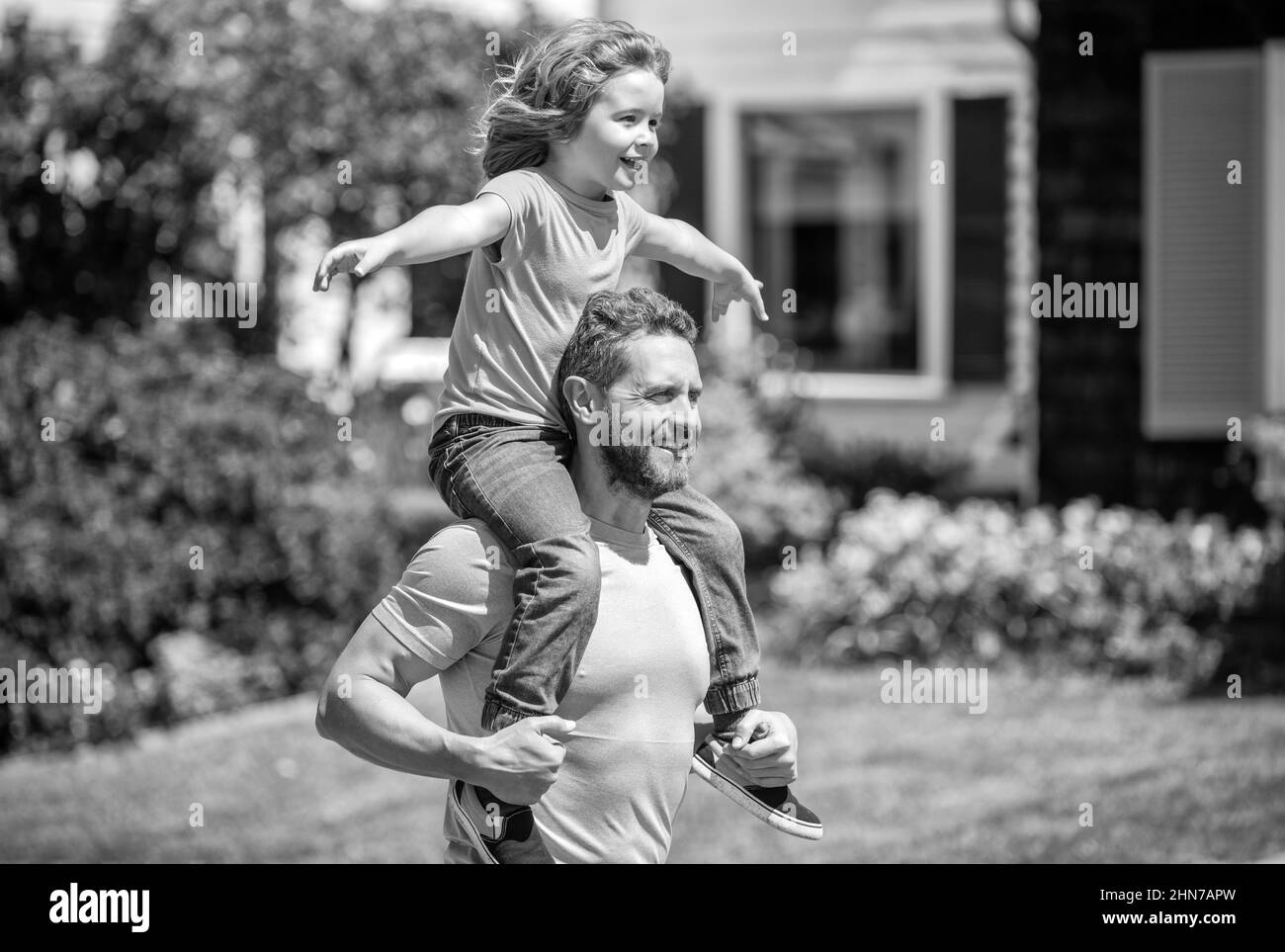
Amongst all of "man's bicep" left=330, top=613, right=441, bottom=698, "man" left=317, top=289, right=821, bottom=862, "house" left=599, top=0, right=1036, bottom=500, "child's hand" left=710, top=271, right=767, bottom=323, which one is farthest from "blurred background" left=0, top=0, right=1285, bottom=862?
"man's bicep" left=330, top=613, right=441, bottom=698

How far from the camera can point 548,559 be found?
235 cm

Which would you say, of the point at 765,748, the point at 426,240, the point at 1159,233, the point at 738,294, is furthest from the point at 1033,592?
the point at 426,240

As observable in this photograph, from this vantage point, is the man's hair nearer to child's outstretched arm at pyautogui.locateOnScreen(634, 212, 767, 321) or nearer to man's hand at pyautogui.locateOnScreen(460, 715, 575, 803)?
child's outstretched arm at pyautogui.locateOnScreen(634, 212, 767, 321)

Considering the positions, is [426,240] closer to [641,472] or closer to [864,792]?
[641,472]

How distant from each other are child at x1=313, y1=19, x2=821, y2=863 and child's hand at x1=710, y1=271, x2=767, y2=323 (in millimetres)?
29

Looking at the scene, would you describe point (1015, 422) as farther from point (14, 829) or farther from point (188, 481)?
point (14, 829)

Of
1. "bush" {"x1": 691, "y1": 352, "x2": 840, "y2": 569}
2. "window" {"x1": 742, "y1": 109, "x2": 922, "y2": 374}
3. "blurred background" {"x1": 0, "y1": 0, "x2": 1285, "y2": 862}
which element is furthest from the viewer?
"window" {"x1": 742, "y1": 109, "x2": 922, "y2": 374}

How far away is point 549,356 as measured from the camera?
2.48m

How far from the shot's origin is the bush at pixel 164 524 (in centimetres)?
720

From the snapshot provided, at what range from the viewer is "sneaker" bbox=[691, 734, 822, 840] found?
2.59m
